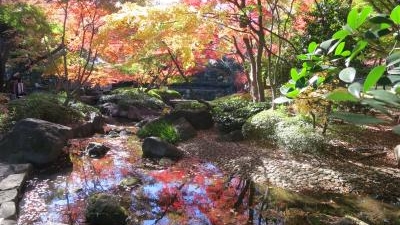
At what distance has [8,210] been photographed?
4.89 metres

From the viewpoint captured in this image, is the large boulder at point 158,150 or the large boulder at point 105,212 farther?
the large boulder at point 158,150

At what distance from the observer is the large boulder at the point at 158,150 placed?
852 cm

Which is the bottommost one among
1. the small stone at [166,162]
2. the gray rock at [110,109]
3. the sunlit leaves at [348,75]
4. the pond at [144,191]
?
the pond at [144,191]

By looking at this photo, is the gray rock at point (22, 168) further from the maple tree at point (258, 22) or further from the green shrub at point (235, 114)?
the green shrub at point (235, 114)

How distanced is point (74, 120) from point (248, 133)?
18.4ft

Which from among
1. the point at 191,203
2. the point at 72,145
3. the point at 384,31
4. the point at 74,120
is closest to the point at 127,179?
the point at 191,203

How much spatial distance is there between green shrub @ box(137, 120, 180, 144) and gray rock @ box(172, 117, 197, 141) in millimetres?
169

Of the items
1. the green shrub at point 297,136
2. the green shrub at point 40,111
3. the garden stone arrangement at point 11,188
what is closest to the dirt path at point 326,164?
the green shrub at point 297,136

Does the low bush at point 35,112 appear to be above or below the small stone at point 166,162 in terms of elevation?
above

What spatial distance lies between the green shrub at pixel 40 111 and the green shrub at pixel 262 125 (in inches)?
218

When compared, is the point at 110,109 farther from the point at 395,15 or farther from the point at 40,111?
the point at 395,15

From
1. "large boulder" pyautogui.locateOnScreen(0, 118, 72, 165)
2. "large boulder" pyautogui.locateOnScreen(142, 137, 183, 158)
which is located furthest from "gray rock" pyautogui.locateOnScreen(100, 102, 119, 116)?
"large boulder" pyautogui.locateOnScreen(0, 118, 72, 165)

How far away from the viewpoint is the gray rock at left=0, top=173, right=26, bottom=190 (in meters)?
5.86

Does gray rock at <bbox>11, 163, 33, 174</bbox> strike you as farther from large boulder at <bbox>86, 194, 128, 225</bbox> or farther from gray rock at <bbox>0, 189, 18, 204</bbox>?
large boulder at <bbox>86, 194, 128, 225</bbox>
